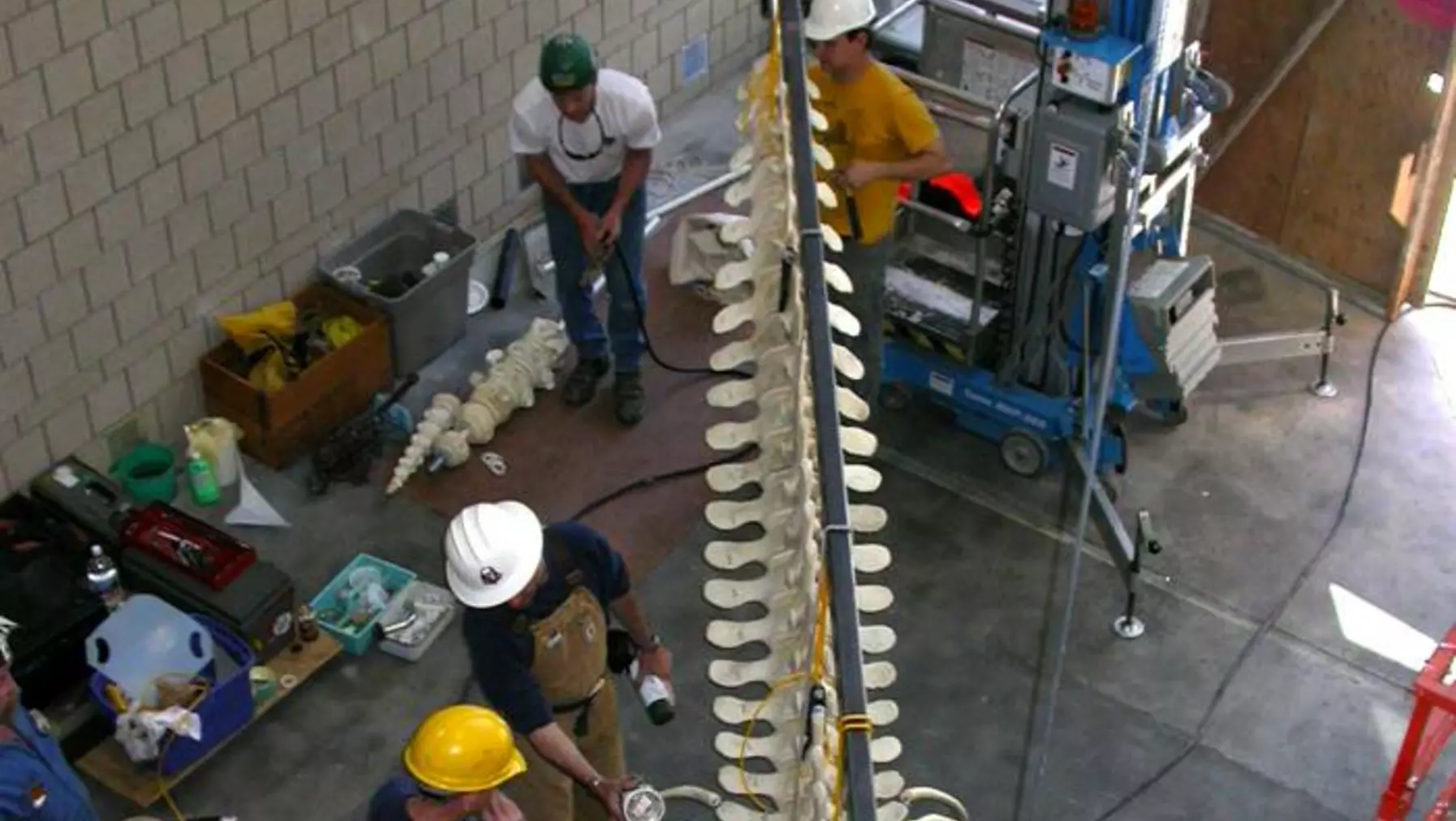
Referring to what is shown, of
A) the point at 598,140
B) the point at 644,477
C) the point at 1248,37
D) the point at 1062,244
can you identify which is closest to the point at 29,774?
the point at 644,477

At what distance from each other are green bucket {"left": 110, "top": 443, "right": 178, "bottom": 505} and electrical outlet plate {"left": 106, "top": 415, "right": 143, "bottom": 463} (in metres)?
0.02

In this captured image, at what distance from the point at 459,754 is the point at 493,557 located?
1.68ft

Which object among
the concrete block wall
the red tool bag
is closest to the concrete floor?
the concrete block wall

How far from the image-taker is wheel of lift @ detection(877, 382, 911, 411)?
7879 mm

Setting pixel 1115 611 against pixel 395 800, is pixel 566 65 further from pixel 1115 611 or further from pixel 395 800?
pixel 395 800

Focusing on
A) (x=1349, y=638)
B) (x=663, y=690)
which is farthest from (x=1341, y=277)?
(x=663, y=690)

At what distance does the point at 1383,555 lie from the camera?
23.7ft

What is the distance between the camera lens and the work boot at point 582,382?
25.8 feet

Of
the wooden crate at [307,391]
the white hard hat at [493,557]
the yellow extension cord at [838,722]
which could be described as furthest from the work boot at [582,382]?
the yellow extension cord at [838,722]

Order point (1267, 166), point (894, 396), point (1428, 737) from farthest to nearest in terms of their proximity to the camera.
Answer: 1. point (1267, 166)
2. point (894, 396)
3. point (1428, 737)

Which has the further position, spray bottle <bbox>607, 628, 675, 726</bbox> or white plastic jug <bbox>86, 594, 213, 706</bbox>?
white plastic jug <bbox>86, 594, 213, 706</bbox>

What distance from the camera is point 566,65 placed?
6.84m

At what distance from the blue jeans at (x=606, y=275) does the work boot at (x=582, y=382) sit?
0.03 metres

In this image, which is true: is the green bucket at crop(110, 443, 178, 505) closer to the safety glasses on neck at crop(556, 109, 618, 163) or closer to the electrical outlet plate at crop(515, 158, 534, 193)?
the safety glasses on neck at crop(556, 109, 618, 163)
